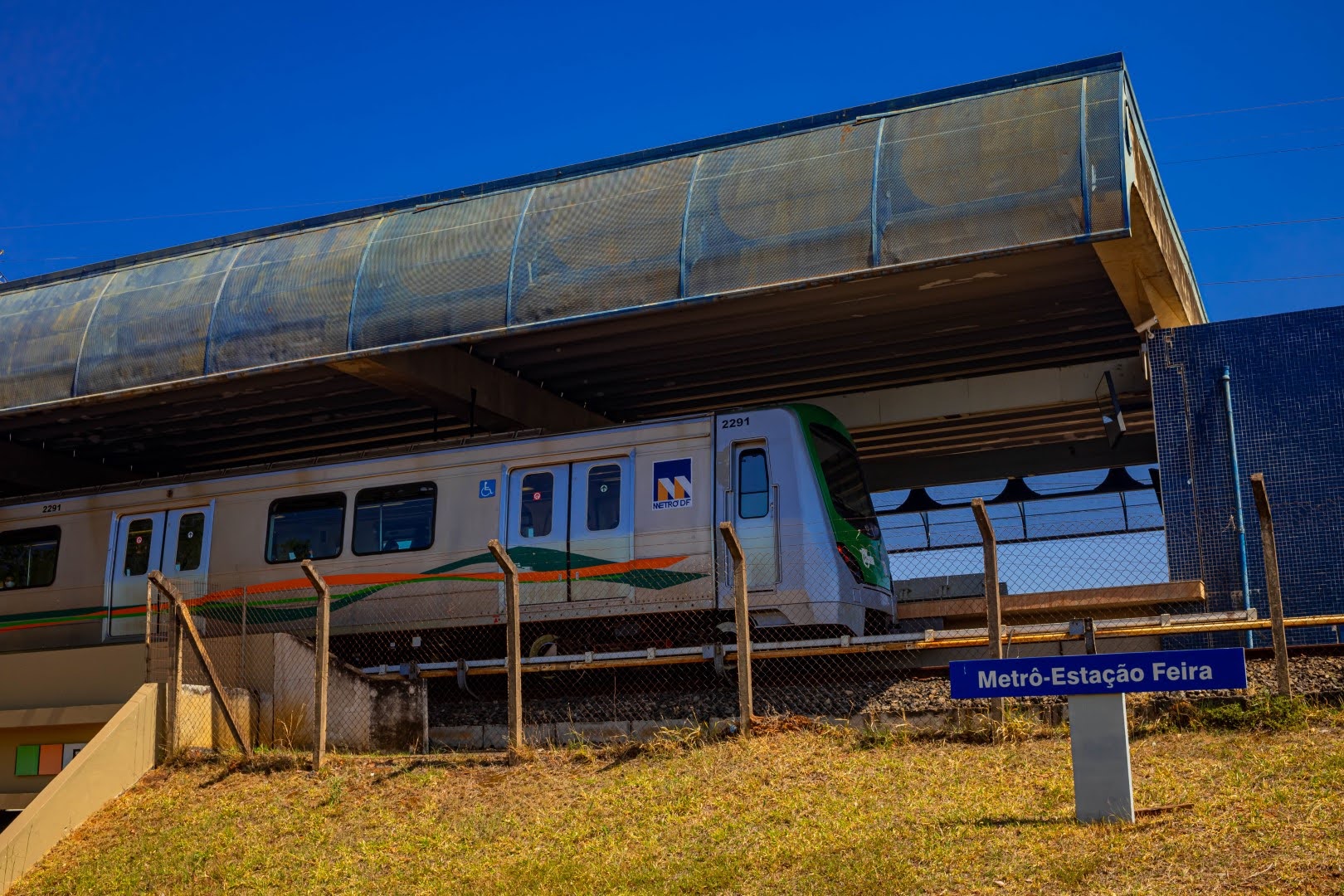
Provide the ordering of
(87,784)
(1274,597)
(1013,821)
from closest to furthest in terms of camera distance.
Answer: (1013,821)
(1274,597)
(87,784)

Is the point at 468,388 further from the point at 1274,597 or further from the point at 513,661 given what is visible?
the point at 1274,597

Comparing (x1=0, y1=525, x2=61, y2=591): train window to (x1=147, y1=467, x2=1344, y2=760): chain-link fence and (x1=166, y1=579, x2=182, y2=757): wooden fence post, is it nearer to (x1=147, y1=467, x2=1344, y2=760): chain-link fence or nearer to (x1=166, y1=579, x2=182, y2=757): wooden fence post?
(x1=147, y1=467, x2=1344, y2=760): chain-link fence

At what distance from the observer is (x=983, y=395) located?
1936cm

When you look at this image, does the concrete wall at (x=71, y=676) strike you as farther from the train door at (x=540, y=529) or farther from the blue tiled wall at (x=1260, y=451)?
the blue tiled wall at (x=1260, y=451)

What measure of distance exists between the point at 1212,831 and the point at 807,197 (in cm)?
871

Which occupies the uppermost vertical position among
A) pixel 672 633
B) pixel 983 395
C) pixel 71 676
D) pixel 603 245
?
pixel 603 245

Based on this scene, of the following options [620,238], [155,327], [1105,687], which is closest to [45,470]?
[155,327]

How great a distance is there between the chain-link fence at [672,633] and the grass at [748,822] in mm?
774

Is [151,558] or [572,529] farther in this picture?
[151,558]

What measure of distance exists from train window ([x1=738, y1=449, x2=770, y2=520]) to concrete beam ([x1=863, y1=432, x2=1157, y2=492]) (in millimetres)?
8461

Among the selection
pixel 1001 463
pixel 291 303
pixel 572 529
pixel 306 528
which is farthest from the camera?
pixel 1001 463

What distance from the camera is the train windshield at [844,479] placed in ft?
49.3

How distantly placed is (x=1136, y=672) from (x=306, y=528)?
11428 mm

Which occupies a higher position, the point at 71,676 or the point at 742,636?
the point at 742,636
